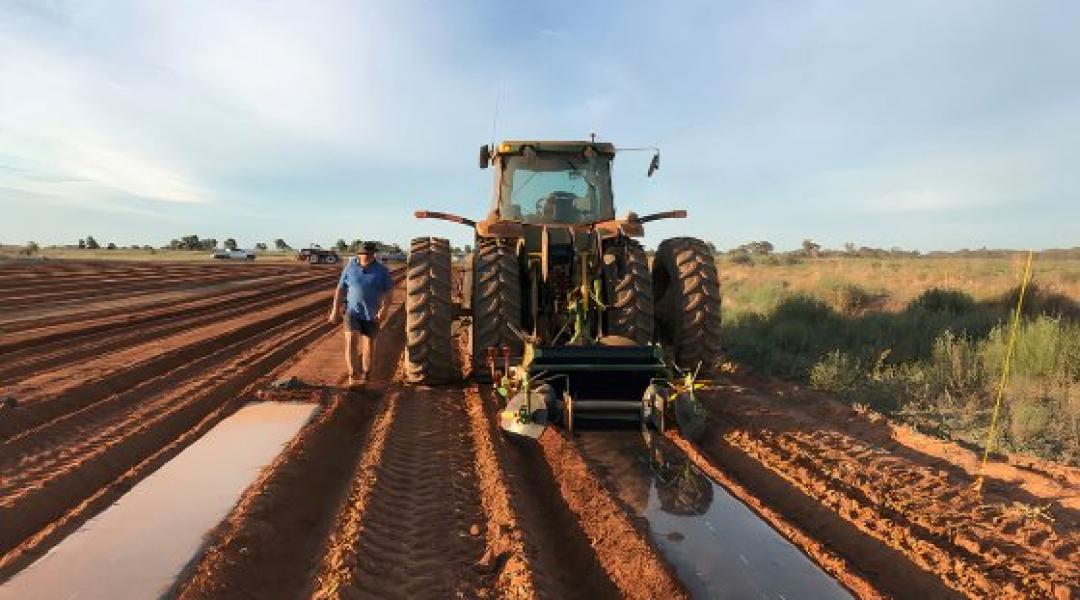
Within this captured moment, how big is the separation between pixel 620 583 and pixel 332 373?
608 cm

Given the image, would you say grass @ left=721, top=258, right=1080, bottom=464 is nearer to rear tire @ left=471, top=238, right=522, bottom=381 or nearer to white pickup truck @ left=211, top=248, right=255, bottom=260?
rear tire @ left=471, top=238, right=522, bottom=381

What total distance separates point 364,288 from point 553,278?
2.20m

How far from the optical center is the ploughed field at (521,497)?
3434 mm

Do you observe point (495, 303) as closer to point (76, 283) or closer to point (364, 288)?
point (364, 288)

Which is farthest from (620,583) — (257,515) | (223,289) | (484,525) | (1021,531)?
(223,289)

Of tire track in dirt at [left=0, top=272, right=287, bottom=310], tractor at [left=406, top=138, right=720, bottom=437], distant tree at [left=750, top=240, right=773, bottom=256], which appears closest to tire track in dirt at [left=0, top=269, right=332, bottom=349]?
tire track in dirt at [left=0, top=272, right=287, bottom=310]

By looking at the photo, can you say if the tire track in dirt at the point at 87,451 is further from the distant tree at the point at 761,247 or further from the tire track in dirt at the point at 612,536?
the distant tree at the point at 761,247

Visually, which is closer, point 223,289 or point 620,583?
point 620,583

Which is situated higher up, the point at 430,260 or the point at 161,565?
the point at 430,260

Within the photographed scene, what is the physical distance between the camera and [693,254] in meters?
7.58

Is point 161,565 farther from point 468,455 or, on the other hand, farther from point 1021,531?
point 1021,531

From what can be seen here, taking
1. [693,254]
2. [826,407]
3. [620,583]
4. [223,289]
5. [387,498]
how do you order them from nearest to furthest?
[620,583] < [387,498] < [826,407] < [693,254] < [223,289]

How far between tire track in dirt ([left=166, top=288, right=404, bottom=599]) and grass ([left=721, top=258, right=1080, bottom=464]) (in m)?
5.05

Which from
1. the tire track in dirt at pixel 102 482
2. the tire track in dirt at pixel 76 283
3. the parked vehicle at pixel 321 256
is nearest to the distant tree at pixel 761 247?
the parked vehicle at pixel 321 256
